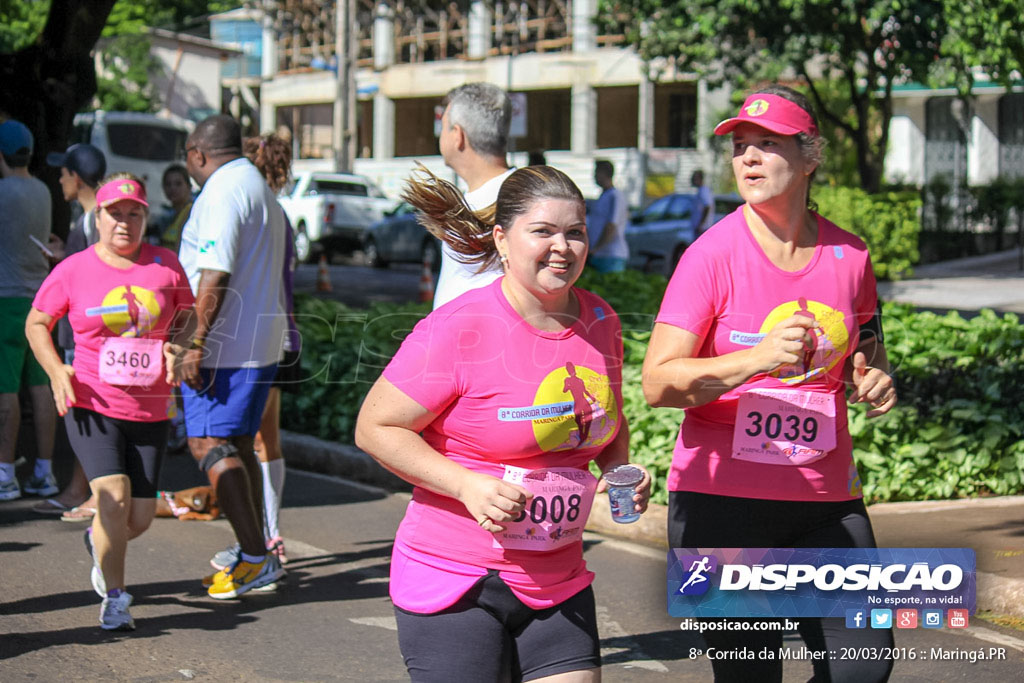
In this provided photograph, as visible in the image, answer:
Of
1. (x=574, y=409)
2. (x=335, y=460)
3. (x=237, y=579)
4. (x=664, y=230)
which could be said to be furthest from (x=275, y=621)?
(x=664, y=230)

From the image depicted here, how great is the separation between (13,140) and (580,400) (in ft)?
19.1

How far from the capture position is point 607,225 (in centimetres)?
1216

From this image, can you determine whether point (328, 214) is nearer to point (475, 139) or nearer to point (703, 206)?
point (703, 206)

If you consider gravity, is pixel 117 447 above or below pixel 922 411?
above

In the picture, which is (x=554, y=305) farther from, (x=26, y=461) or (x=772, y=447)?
(x=26, y=461)

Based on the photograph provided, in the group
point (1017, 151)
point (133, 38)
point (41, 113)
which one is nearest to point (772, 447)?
point (41, 113)

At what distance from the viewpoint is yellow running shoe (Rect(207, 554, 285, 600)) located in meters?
6.03

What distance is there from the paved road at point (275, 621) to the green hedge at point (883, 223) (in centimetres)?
1579

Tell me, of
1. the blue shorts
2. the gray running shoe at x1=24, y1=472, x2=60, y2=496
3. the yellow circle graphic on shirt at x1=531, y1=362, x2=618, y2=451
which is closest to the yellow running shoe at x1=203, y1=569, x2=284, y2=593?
the blue shorts

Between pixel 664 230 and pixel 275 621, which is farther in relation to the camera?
pixel 664 230

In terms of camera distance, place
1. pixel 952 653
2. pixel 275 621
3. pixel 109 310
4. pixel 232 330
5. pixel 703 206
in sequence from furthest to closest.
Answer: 1. pixel 703 206
2. pixel 232 330
3. pixel 275 621
4. pixel 109 310
5. pixel 952 653

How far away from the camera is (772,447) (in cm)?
361

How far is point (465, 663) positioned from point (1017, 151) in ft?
99.9

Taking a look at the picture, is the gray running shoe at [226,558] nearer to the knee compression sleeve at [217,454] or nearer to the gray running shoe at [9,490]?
the knee compression sleeve at [217,454]
